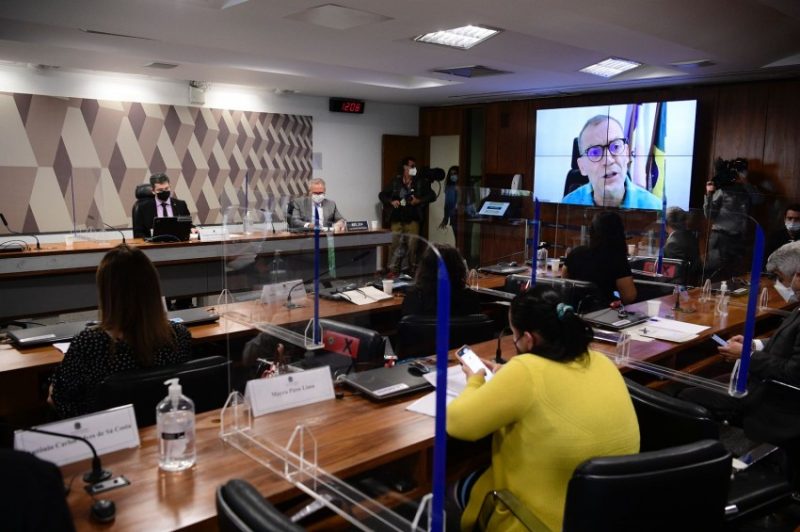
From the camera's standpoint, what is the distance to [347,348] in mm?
2260

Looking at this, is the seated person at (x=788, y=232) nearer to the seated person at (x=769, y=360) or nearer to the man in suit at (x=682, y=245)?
the man in suit at (x=682, y=245)

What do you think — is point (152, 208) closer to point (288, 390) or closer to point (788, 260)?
point (288, 390)

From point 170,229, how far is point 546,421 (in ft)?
15.0

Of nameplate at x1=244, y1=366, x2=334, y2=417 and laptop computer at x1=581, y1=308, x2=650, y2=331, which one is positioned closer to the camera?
nameplate at x1=244, y1=366, x2=334, y2=417

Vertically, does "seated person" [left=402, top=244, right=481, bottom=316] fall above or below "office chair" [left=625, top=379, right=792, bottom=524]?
above

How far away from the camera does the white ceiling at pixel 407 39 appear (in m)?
3.62

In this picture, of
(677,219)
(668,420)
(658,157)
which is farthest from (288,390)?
(658,157)

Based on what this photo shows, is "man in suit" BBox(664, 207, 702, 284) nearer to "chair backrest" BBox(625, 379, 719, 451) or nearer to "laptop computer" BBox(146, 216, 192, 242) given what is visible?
"chair backrest" BBox(625, 379, 719, 451)

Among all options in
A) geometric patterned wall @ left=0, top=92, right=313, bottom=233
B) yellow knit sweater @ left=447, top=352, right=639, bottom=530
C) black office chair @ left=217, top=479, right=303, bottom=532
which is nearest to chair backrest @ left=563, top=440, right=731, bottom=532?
yellow knit sweater @ left=447, top=352, right=639, bottom=530

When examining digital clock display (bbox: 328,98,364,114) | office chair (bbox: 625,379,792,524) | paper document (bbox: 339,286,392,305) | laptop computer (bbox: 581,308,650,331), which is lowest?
office chair (bbox: 625,379,792,524)

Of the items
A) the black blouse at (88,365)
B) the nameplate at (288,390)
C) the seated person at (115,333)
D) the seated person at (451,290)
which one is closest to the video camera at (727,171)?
the seated person at (451,290)

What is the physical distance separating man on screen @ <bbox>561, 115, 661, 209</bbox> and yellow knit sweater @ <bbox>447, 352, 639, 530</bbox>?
219 inches

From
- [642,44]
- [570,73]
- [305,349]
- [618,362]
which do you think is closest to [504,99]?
[570,73]

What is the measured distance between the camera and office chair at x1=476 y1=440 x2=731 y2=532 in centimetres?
130
